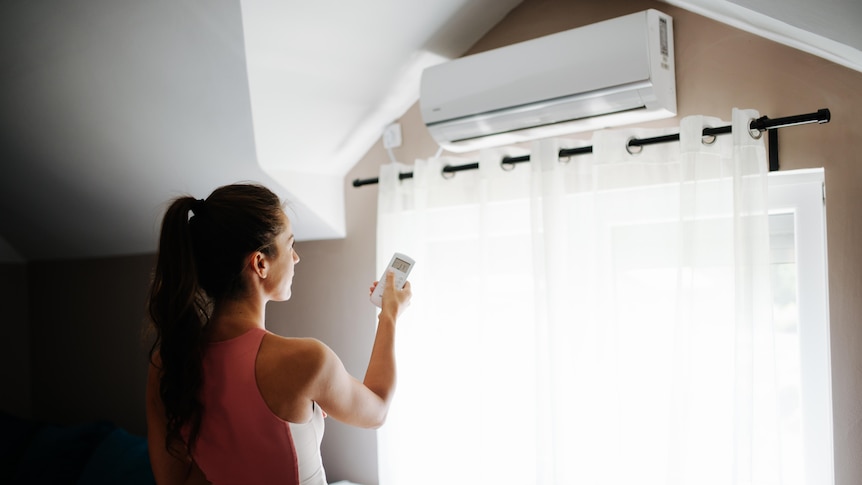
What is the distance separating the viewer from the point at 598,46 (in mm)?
1823

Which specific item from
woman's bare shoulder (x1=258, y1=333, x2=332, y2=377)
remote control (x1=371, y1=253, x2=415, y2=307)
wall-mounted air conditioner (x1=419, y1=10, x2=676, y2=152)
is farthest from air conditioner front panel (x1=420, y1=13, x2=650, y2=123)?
woman's bare shoulder (x1=258, y1=333, x2=332, y2=377)

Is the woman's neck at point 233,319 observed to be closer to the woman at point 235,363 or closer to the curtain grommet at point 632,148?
the woman at point 235,363

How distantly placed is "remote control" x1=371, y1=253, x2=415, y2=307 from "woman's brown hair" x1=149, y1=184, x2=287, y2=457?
38 cm

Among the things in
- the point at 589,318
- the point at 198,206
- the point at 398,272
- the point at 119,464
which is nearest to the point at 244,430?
the point at 198,206

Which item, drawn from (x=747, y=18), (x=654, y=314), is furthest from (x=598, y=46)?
(x=654, y=314)

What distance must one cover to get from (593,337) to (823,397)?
548 mm

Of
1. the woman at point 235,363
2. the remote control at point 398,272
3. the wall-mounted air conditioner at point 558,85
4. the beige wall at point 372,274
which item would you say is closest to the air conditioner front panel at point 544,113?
the wall-mounted air conditioner at point 558,85

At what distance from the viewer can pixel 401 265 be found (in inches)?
64.5

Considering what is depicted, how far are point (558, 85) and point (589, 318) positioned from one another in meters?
0.61

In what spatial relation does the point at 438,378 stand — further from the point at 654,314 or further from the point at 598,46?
the point at 598,46

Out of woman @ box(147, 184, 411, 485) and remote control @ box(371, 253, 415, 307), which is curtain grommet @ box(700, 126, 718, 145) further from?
woman @ box(147, 184, 411, 485)

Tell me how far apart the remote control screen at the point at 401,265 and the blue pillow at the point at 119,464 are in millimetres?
1422

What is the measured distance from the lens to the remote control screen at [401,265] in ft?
5.34

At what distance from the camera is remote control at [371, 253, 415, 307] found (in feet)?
5.31
